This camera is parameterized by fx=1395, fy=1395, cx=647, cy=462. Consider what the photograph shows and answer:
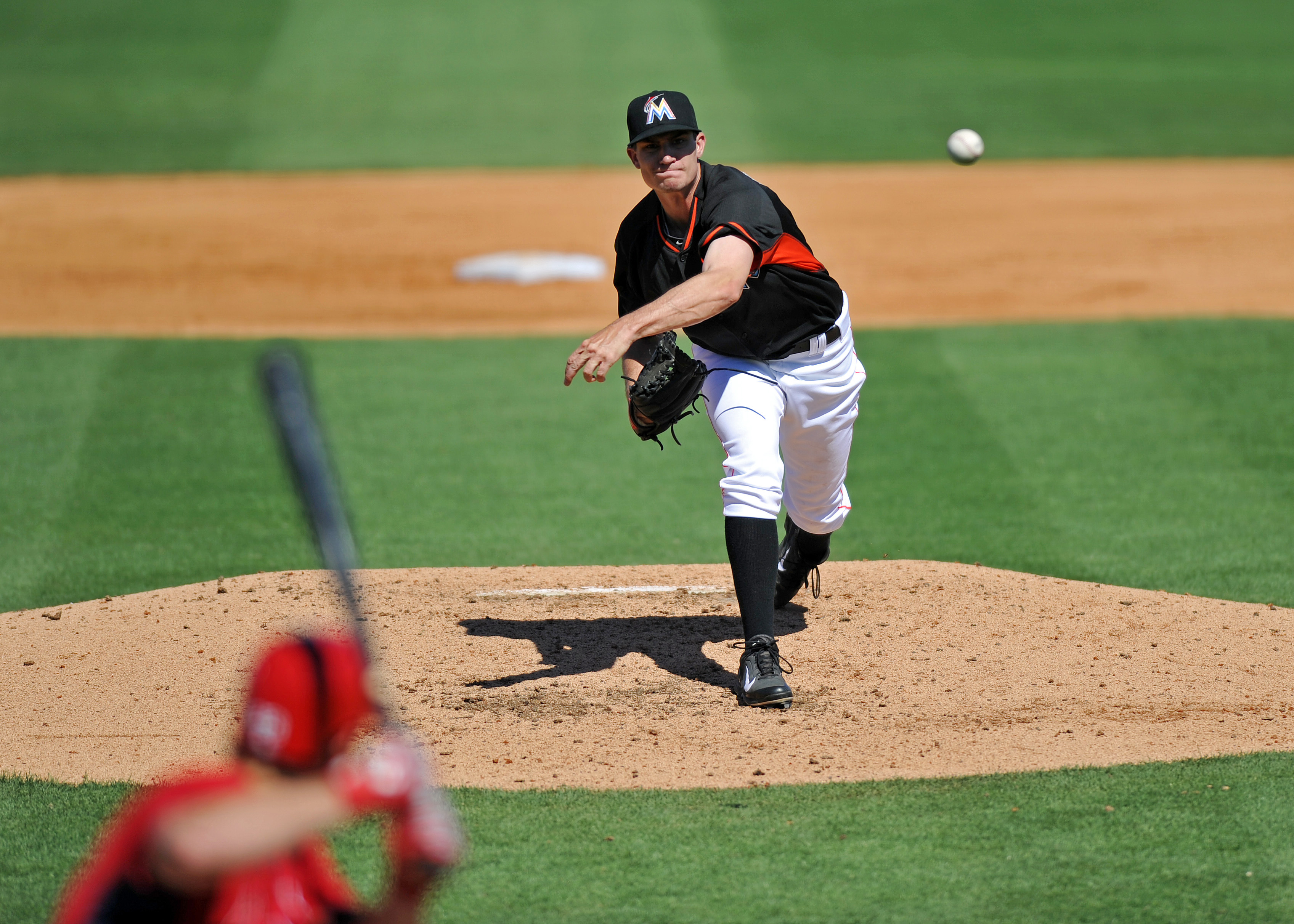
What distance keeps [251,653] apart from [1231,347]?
7578 millimetres

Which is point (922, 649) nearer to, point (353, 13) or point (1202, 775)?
point (1202, 775)

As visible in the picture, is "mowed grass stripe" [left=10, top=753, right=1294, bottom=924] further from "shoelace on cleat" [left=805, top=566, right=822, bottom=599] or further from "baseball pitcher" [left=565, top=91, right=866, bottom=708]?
"shoelace on cleat" [left=805, top=566, right=822, bottom=599]

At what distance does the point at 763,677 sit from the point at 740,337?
1.23 metres

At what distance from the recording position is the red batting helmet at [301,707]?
2.12 metres

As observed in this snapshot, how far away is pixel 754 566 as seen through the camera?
4.95 m

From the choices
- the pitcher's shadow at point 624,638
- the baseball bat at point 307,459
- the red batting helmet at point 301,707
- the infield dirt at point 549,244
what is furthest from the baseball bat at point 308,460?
the infield dirt at point 549,244

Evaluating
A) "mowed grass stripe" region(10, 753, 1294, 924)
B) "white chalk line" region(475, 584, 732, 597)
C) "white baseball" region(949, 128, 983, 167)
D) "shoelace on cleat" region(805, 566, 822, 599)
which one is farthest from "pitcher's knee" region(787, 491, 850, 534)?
"white baseball" region(949, 128, 983, 167)

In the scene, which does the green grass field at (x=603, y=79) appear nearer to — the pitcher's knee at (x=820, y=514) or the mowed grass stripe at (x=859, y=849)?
the pitcher's knee at (x=820, y=514)

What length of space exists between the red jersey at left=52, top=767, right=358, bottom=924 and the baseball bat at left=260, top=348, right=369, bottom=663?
355 millimetres

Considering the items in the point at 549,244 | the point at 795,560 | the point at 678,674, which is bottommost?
the point at 549,244

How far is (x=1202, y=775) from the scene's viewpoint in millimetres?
4293

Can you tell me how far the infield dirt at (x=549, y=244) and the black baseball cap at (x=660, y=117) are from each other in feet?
22.3

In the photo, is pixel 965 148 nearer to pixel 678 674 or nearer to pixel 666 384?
pixel 666 384

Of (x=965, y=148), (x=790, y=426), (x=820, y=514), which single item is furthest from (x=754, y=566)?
(x=965, y=148)
